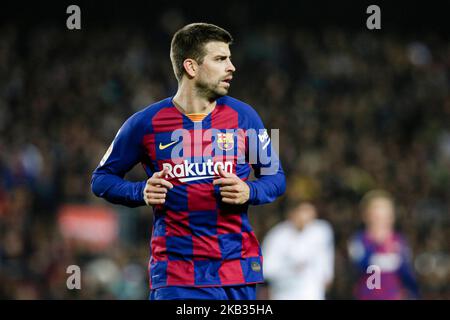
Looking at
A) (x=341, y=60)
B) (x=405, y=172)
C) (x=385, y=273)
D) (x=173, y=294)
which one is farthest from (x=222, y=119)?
(x=341, y=60)

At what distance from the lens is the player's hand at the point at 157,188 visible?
4.68m

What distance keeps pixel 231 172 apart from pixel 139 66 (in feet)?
40.1

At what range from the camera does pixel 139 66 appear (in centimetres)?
1686

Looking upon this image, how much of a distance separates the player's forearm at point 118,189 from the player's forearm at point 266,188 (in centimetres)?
59

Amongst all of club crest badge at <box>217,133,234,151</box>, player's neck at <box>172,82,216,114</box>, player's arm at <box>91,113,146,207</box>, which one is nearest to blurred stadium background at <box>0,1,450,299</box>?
player's arm at <box>91,113,146,207</box>

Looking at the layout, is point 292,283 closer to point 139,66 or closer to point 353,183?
point 353,183

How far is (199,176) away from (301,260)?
12.8 ft

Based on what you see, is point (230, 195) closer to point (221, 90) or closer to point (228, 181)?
point (228, 181)

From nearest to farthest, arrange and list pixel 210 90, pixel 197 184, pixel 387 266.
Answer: pixel 197 184, pixel 210 90, pixel 387 266

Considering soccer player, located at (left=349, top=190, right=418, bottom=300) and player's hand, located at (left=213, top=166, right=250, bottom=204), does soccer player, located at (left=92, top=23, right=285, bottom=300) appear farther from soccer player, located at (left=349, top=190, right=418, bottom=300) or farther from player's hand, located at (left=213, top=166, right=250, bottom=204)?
soccer player, located at (left=349, top=190, right=418, bottom=300)

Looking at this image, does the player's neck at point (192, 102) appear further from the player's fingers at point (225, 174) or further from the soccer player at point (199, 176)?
the player's fingers at point (225, 174)

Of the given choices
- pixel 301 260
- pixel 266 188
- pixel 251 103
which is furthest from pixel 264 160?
pixel 251 103

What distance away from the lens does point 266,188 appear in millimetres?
4867

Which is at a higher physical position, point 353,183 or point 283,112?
point 283,112
